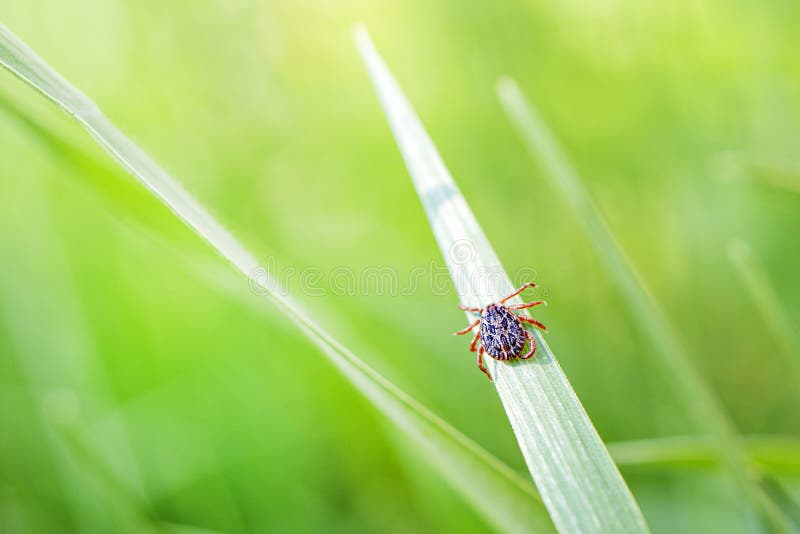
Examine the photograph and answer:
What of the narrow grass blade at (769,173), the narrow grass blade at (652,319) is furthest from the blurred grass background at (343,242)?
the narrow grass blade at (652,319)

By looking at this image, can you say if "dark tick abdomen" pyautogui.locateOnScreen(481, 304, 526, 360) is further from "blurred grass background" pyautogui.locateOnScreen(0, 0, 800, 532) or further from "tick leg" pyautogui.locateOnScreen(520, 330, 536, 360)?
"blurred grass background" pyautogui.locateOnScreen(0, 0, 800, 532)

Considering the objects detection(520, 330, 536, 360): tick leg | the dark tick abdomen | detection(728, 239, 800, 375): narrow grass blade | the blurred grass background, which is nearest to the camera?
detection(520, 330, 536, 360): tick leg

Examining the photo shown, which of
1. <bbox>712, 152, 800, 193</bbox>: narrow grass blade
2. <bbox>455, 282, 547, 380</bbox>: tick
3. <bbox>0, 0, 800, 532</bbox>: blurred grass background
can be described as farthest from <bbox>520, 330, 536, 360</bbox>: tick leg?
<bbox>712, 152, 800, 193</bbox>: narrow grass blade

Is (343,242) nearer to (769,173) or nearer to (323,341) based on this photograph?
(769,173)

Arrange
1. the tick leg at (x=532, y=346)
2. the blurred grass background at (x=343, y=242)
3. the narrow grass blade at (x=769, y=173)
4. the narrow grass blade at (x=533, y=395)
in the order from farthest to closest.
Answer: the blurred grass background at (x=343, y=242) → the narrow grass blade at (x=769, y=173) → the tick leg at (x=532, y=346) → the narrow grass blade at (x=533, y=395)

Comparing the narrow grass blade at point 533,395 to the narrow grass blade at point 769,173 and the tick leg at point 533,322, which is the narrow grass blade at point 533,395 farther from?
the narrow grass blade at point 769,173

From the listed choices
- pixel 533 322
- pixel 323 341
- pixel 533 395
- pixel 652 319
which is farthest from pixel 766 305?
pixel 323 341
